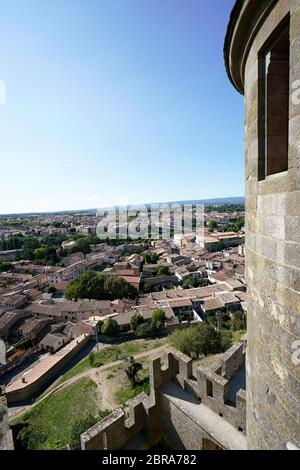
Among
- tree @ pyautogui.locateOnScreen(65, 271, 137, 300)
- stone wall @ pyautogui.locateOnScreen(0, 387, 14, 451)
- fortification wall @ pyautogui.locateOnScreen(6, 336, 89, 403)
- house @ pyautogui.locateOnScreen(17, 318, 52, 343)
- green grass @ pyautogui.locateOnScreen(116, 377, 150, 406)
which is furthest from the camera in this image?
tree @ pyautogui.locateOnScreen(65, 271, 137, 300)

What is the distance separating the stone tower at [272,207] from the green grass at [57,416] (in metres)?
13.0

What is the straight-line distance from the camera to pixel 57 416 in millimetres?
14547

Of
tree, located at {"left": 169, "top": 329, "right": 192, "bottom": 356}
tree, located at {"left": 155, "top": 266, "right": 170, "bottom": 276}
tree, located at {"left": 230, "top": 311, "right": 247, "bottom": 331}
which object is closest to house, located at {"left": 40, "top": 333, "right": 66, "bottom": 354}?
tree, located at {"left": 169, "top": 329, "right": 192, "bottom": 356}

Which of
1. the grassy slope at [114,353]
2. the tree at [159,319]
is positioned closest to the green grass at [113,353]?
the grassy slope at [114,353]

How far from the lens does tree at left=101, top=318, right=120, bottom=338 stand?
78.8 ft

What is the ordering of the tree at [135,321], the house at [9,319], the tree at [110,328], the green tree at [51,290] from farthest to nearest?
the green tree at [51,290] < the house at [9,319] < the tree at [135,321] < the tree at [110,328]

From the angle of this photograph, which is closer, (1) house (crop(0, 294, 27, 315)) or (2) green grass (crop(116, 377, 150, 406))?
(2) green grass (crop(116, 377, 150, 406))

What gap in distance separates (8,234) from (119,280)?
8202 centimetres

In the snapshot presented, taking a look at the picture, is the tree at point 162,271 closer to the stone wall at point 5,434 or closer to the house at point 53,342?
the house at point 53,342

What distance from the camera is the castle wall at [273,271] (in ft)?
6.08

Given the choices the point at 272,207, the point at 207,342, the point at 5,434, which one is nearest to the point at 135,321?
the point at 207,342

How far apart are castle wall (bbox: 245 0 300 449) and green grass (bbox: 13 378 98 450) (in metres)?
12.9

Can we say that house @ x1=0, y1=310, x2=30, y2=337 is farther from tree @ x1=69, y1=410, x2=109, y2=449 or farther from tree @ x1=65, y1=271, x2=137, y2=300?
tree @ x1=69, y1=410, x2=109, y2=449

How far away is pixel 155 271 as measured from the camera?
4416 cm
